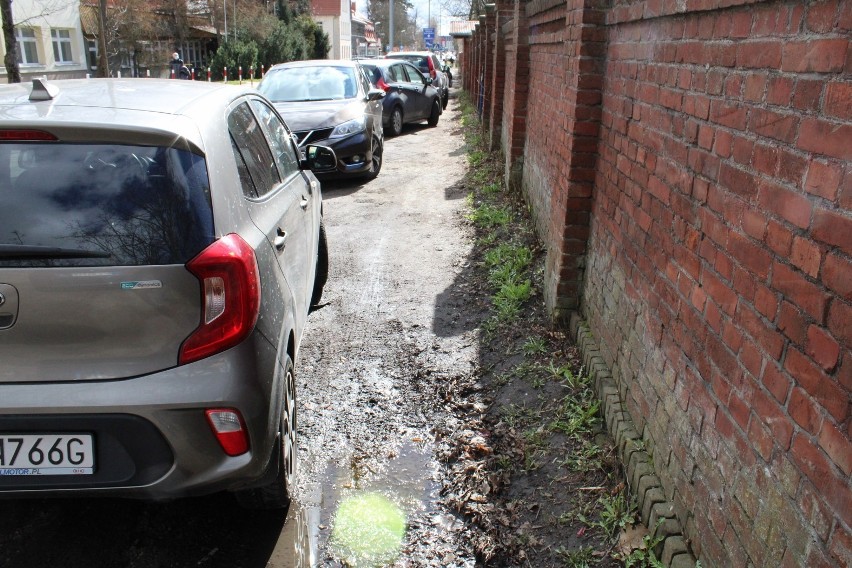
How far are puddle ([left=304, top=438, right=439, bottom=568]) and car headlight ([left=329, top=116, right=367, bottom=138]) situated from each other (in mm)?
6812

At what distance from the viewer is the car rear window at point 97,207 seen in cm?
225

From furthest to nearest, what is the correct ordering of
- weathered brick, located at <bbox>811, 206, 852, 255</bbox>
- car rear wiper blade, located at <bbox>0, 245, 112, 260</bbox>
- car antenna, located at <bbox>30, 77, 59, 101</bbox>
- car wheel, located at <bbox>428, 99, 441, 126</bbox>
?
car wheel, located at <bbox>428, 99, 441, 126</bbox> → car antenna, located at <bbox>30, 77, 59, 101</bbox> → car rear wiper blade, located at <bbox>0, 245, 112, 260</bbox> → weathered brick, located at <bbox>811, 206, 852, 255</bbox>

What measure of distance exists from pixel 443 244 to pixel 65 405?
5.12 m

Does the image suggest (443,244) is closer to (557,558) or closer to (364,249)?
(364,249)

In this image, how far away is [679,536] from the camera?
7.83 feet

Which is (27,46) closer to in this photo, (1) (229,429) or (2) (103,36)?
(2) (103,36)

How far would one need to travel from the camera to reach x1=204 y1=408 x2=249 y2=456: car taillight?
2.37 metres

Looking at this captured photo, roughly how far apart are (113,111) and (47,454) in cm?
121

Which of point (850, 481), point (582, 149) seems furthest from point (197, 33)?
point (850, 481)

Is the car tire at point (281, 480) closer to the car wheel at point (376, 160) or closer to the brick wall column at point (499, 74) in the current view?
the car wheel at point (376, 160)

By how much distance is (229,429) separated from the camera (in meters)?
2.40

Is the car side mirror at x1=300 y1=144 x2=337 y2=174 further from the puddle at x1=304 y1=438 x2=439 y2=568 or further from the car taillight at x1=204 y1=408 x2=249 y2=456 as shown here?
the car taillight at x1=204 y1=408 x2=249 y2=456

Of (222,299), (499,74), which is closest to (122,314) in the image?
(222,299)

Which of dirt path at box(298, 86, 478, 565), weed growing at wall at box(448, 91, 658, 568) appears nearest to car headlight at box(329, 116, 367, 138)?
dirt path at box(298, 86, 478, 565)
